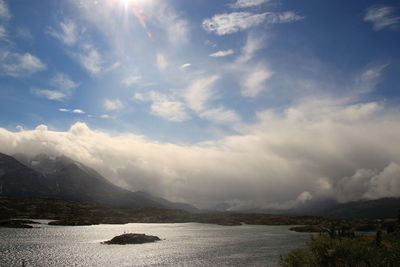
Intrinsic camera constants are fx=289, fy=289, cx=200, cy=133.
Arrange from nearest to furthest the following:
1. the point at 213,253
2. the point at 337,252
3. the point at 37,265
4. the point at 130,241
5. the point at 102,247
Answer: the point at 337,252 → the point at 37,265 → the point at 213,253 → the point at 102,247 → the point at 130,241

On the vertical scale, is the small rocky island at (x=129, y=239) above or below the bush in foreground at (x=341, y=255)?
below

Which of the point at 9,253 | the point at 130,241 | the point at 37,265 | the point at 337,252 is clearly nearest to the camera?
the point at 337,252

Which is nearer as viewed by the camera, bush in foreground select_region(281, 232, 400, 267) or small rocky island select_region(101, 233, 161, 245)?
bush in foreground select_region(281, 232, 400, 267)

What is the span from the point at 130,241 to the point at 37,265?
241ft

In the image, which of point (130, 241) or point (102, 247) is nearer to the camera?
point (102, 247)

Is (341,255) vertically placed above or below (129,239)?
above

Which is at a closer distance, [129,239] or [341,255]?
[341,255]

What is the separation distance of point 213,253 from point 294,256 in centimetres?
8128

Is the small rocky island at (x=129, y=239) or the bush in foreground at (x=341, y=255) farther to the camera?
the small rocky island at (x=129, y=239)

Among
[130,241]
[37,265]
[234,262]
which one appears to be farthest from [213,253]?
[37,265]

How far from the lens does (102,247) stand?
146500mm

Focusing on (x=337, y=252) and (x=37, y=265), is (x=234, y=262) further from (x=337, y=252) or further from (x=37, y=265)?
(x=37, y=265)

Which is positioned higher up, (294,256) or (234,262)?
(294,256)

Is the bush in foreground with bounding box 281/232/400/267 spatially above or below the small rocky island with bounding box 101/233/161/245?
above
